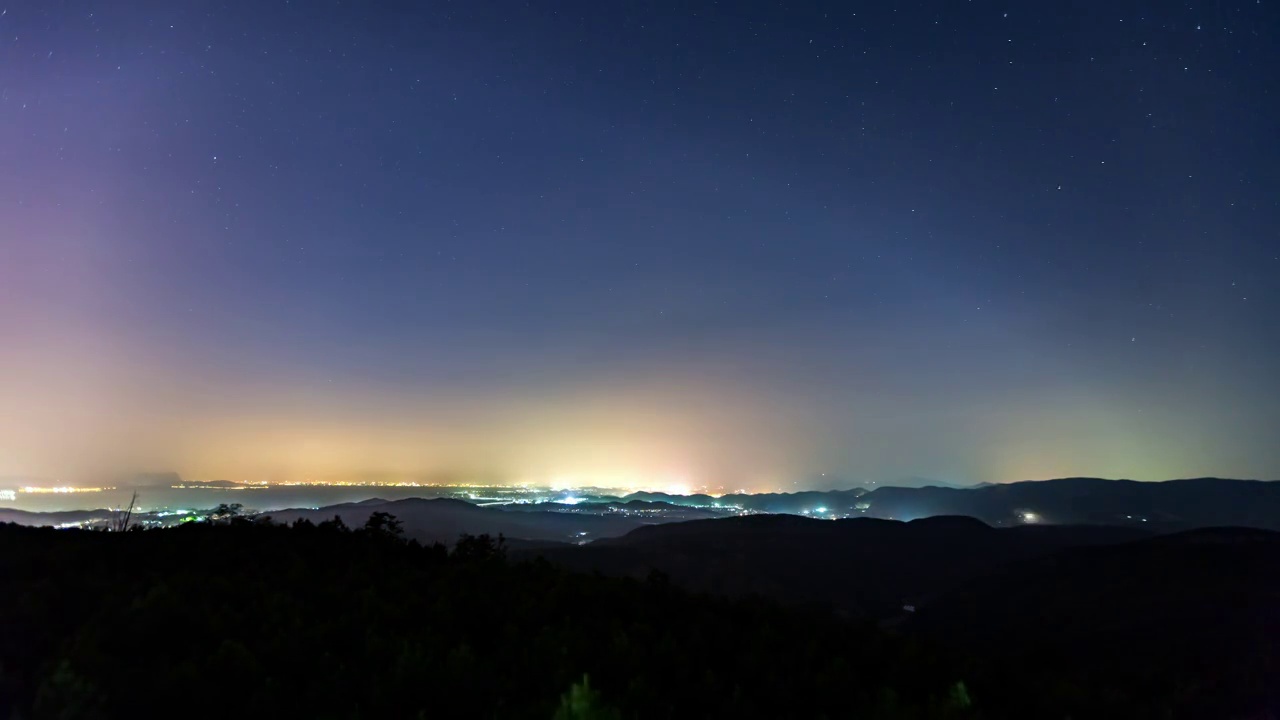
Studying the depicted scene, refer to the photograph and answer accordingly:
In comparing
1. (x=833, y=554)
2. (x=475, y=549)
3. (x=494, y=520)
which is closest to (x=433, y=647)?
(x=475, y=549)

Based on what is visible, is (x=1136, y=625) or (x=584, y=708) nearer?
(x=584, y=708)

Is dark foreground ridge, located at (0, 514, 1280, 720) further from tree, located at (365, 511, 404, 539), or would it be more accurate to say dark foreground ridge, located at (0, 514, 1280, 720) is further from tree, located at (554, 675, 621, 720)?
tree, located at (365, 511, 404, 539)

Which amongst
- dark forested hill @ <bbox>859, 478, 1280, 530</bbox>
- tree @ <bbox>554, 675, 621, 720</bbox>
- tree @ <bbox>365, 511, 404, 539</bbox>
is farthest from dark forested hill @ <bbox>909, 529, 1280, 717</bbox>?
dark forested hill @ <bbox>859, 478, 1280, 530</bbox>

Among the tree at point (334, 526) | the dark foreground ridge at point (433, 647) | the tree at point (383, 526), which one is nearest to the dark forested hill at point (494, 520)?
the tree at point (383, 526)

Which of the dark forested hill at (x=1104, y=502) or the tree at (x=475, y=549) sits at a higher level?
the tree at (x=475, y=549)

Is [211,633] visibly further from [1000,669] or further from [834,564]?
[834,564]

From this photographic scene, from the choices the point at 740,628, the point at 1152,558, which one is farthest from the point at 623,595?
the point at 1152,558

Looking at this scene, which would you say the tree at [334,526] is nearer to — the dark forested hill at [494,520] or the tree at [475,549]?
the tree at [475,549]

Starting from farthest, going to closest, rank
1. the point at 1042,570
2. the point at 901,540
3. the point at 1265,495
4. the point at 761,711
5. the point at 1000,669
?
the point at 1265,495 → the point at 901,540 → the point at 1042,570 → the point at 1000,669 → the point at 761,711

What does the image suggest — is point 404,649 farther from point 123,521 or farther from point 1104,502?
point 1104,502
